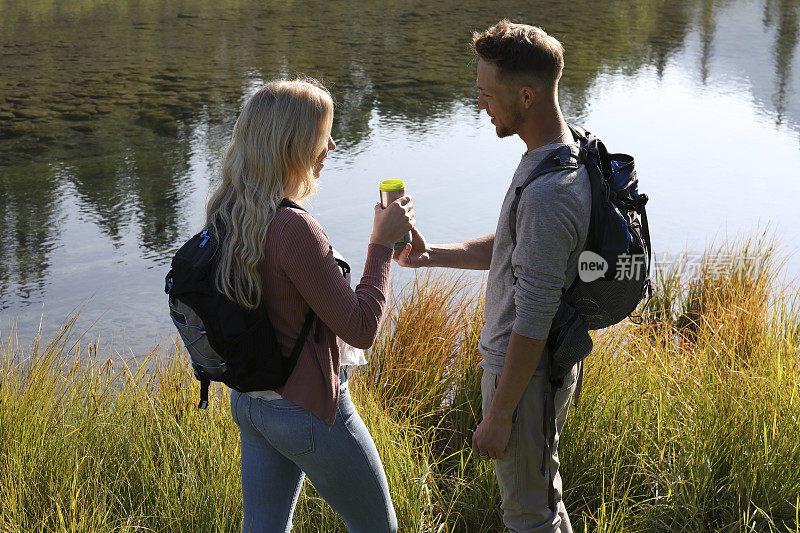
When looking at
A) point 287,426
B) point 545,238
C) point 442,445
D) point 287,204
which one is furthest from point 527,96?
point 442,445

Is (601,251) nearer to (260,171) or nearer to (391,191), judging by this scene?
(391,191)

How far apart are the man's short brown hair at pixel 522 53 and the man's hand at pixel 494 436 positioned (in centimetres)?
86

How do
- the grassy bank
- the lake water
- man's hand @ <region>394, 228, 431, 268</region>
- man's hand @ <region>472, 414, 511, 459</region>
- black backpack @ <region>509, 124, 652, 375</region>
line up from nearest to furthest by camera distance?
black backpack @ <region>509, 124, 652, 375</region>
man's hand @ <region>472, 414, 511, 459</region>
man's hand @ <region>394, 228, 431, 268</region>
the grassy bank
the lake water

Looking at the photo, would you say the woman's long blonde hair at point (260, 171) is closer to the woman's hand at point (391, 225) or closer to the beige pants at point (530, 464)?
the woman's hand at point (391, 225)

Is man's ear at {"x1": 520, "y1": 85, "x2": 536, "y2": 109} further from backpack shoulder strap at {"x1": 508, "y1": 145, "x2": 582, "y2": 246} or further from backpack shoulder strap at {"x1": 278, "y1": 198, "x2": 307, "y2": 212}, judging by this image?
backpack shoulder strap at {"x1": 278, "y1": 198, "x2": 307, "y2": 212}

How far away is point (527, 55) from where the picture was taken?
208 cm

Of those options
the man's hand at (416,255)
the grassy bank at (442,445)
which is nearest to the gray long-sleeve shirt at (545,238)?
the man's hand at (416,255)

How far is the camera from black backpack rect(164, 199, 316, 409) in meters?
1.95

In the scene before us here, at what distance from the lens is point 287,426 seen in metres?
2.02

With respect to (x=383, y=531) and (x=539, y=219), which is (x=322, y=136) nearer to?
(x=539, y=219)

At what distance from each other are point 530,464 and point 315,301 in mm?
757

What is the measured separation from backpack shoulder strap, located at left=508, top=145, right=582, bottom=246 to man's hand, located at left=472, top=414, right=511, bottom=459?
0.54 m

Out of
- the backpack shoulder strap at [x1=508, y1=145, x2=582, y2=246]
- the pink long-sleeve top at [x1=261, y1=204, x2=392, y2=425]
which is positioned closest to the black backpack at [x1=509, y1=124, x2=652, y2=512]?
the backpack shoulder strap at [x1=508, y1=145, x2=582, y2=246]

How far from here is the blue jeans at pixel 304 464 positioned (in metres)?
2.03
